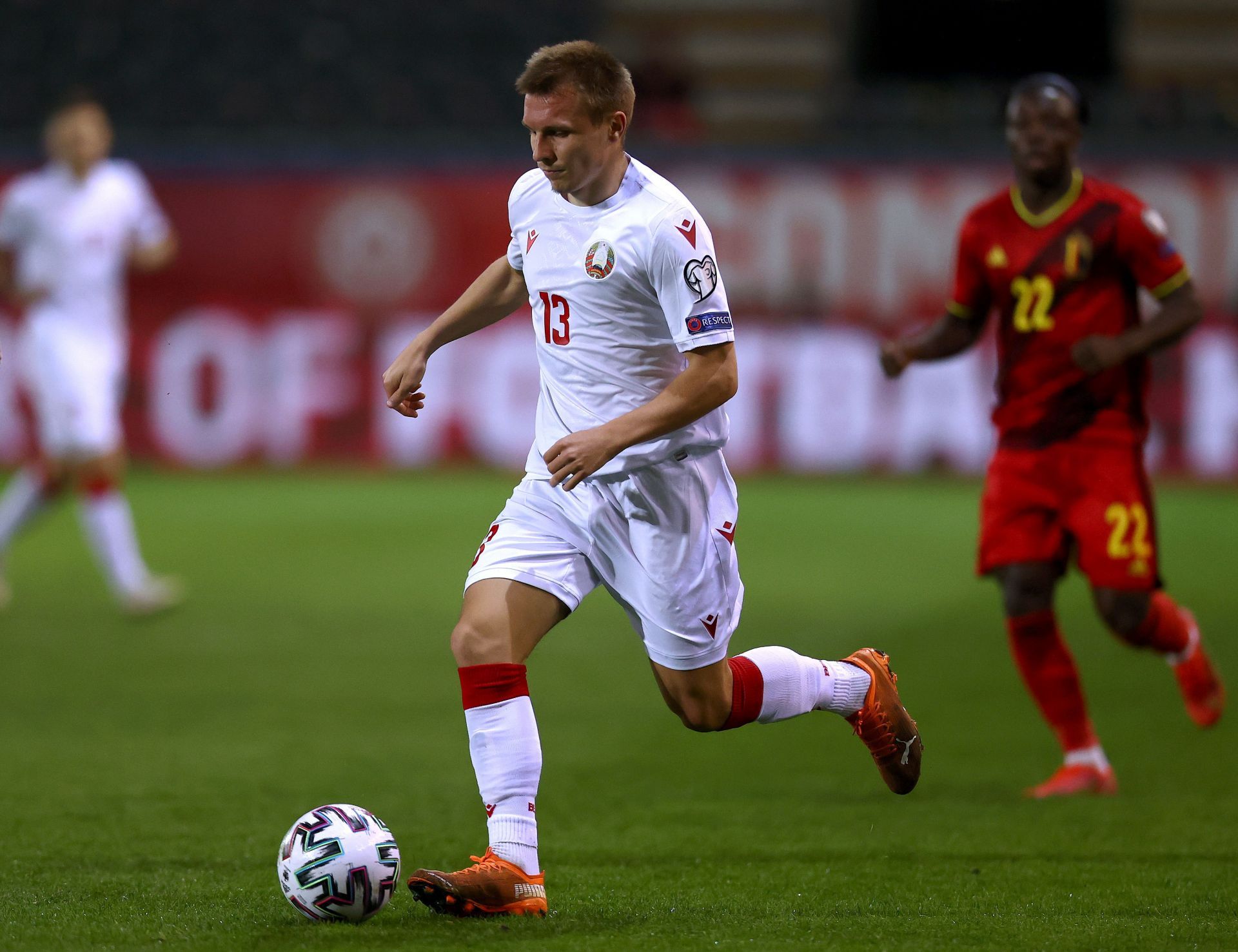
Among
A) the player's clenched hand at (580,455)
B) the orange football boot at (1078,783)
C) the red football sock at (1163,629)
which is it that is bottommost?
the orange football boot at (1078,783)

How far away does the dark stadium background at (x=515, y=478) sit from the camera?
14.7ft

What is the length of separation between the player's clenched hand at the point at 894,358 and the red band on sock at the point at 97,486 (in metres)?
4.64

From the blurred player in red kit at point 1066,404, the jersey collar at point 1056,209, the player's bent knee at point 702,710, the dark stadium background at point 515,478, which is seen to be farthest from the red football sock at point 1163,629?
the player's bent knee at point 702,710

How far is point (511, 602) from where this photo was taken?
4.15m

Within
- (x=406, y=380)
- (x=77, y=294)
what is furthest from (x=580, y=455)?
(x=77, y=294)

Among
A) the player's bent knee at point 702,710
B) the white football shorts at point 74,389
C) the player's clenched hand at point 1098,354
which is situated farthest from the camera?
the white football shorts at point 74,389

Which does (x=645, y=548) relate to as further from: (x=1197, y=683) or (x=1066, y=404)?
(x=1197, y=683)

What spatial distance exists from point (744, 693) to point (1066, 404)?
6.04ft

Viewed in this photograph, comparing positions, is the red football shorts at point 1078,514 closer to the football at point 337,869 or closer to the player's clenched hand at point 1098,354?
the player's clenched hand at point 1098,354

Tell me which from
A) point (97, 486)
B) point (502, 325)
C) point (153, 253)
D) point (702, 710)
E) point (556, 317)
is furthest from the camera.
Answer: point (502, 325)

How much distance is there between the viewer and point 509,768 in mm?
4086

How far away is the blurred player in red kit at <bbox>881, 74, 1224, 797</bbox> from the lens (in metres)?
5.64

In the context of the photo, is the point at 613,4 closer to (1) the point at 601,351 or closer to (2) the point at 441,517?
(2) the point at 441,517

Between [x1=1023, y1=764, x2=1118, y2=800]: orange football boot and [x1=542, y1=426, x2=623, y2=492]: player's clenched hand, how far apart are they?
7.81ft
